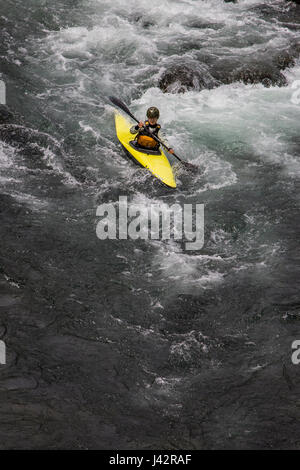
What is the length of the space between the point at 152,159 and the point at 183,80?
2996 millimetres

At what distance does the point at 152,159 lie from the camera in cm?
827

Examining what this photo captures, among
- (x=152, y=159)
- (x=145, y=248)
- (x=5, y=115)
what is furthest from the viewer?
(x=5, y=115)

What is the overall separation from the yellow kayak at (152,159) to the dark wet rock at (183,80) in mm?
2095

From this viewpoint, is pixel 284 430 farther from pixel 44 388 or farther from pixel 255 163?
pixel 255 163

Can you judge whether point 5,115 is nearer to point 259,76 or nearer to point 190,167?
point 190,167

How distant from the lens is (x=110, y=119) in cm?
952

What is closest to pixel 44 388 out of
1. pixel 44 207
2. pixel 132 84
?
pixel 44 207
